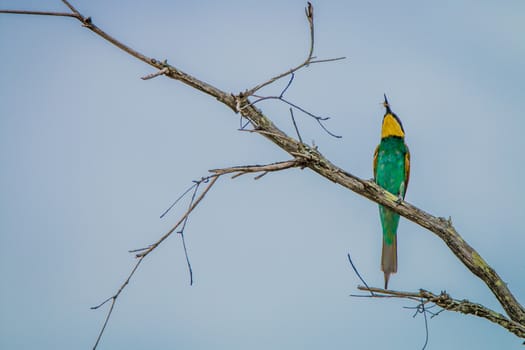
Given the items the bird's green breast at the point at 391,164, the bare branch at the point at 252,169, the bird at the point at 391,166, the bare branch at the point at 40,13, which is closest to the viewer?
the bare branch at the point at 40,13

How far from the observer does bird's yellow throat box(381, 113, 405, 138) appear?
6566mm

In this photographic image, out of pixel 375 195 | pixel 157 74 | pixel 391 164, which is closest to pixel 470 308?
pixel 375 195

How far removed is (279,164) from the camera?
327 cm

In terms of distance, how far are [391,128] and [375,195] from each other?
308 centimetres

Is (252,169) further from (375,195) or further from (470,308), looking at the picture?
(470,308)

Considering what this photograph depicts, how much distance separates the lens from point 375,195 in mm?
3621

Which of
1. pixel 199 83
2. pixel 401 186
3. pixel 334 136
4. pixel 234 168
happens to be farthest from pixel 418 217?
pixel 401 186

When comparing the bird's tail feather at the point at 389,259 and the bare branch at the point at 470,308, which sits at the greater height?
the bird's tail feather at the point at 389,259

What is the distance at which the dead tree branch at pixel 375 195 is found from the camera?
328 centimetres

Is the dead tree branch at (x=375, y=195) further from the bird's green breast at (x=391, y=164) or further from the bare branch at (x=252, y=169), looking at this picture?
the bird's green breast at (x=391, y=164)

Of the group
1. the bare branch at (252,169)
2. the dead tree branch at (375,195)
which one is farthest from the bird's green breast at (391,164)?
the bare branch at (252,169)

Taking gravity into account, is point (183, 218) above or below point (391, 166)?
below

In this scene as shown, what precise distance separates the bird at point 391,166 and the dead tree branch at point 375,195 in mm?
2062

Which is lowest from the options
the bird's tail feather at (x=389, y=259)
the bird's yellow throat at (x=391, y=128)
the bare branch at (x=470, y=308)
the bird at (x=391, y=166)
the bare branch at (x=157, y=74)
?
the bare branch at (x=470, y=308)
